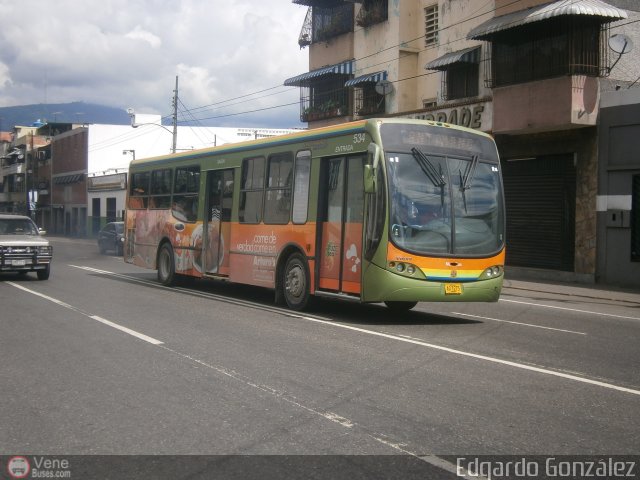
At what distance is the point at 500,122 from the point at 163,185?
1079 cm

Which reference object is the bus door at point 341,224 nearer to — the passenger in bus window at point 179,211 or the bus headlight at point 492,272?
the bus headlight at point 492,272

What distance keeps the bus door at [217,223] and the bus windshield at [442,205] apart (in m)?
5.30

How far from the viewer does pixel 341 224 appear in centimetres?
1192

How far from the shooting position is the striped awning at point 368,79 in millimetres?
29953

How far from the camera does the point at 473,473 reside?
463cm

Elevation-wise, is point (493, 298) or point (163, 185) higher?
point (163, 185)

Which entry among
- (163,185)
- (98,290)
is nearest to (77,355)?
(98,290)

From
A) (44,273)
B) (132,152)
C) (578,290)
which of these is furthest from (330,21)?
(132,152)

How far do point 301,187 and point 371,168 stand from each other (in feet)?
8.05

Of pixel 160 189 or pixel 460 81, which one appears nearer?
pixel 160 189

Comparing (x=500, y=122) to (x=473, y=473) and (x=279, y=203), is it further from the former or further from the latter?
(x=473, y=473)

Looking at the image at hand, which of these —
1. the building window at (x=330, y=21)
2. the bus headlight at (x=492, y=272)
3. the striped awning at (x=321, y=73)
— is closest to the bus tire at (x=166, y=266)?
the bus headlight at (x=492, y=272)

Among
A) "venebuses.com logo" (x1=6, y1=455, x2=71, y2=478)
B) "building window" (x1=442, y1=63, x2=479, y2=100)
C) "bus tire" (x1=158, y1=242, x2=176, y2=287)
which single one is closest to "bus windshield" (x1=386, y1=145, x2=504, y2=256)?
"venebuses.com logo" (x1=6, y1=455, x2=71, y2=478)

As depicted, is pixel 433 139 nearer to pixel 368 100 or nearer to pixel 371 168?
pixel 371 168
